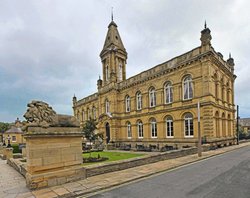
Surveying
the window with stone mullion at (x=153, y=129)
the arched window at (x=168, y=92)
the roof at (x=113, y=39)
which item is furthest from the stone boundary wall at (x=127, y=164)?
the roof at (x=113, y=39)

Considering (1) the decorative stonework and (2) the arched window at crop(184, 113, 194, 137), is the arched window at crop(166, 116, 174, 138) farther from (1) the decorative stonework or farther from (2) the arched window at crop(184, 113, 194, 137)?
(1) the decorative stonework

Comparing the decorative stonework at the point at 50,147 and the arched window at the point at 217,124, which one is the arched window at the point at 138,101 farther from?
the decorative stonework at the point at 50,147

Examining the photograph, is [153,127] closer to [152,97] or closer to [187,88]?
[152,97]

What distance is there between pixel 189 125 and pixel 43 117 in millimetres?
18580

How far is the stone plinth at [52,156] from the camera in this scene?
23.0 feet

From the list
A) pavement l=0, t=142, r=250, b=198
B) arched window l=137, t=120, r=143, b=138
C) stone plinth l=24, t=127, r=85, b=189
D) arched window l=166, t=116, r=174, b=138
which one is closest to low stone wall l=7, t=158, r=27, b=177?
pavement l=0, t=142, r=250, b=198

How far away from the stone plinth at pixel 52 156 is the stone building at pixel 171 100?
1647cm

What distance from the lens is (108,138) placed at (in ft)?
108

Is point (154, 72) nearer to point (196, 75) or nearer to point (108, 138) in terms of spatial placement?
point (196, 75)

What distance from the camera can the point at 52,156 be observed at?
7.48 meters

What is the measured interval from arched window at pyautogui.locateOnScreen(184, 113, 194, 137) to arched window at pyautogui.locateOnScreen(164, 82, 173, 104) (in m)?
3.24

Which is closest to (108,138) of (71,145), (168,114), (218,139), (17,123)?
(168,114)

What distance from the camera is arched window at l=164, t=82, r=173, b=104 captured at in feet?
81.2

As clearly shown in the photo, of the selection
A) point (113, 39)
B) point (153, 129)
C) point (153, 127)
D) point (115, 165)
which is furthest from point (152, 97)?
point (115, 165)
